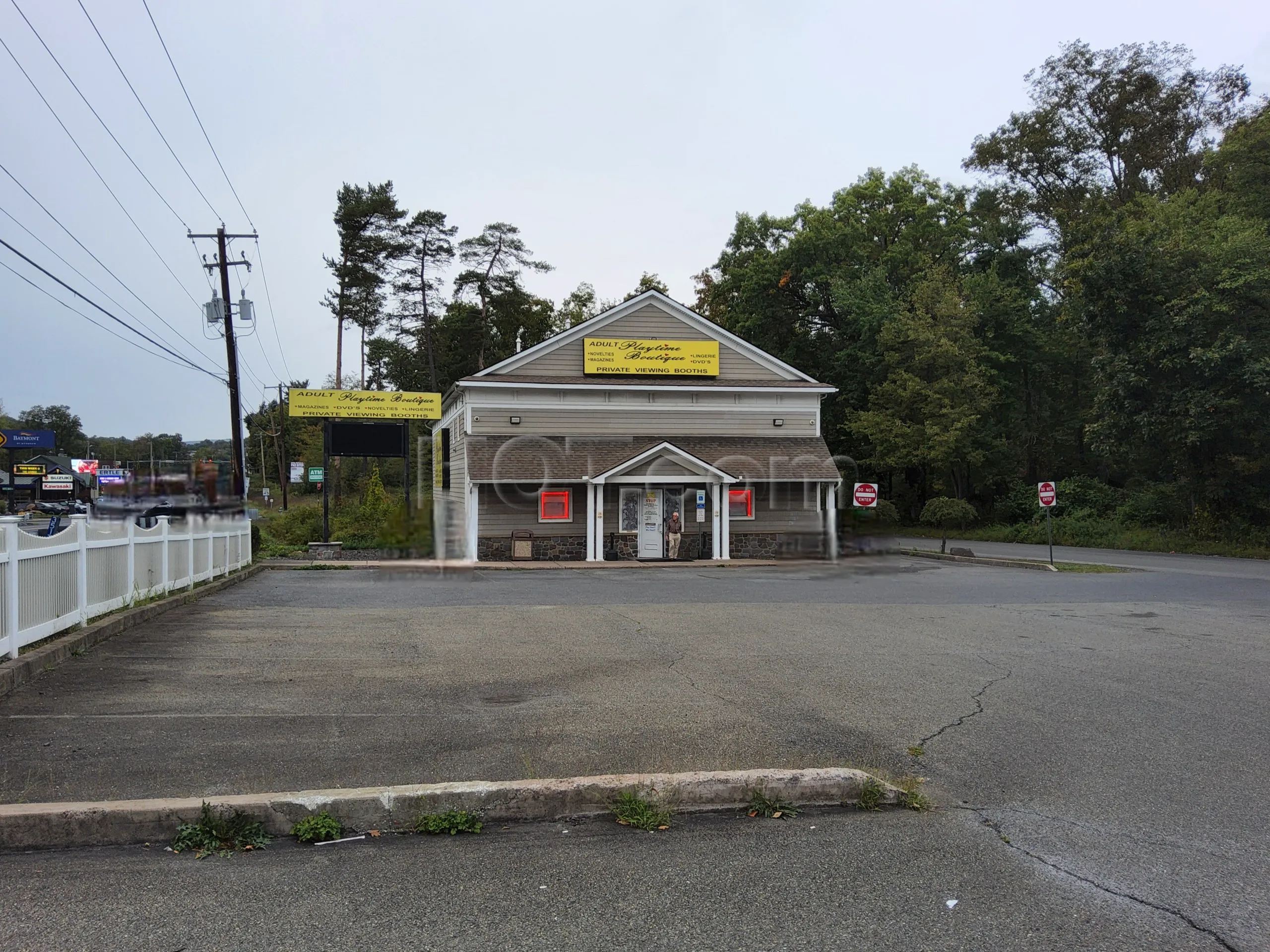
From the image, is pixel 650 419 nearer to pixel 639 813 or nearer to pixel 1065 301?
pixel 639 813

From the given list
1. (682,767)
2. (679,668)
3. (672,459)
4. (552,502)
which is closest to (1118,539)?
(672,459)

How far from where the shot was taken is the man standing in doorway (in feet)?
96.0

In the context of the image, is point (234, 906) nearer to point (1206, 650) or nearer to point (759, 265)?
point (1206, 650)

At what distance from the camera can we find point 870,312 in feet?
162

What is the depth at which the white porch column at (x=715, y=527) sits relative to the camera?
23.9 metres

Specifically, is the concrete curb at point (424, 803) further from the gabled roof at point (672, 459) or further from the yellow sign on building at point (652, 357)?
the yellow sign on building at point (652, 357)

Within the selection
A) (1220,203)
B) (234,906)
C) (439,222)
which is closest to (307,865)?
(234,906)

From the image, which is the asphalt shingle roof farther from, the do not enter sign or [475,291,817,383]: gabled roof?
[475,291,817,383]: gabled roof

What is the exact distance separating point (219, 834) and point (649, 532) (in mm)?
25141

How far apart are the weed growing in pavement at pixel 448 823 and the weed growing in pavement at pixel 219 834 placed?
2.89 feet

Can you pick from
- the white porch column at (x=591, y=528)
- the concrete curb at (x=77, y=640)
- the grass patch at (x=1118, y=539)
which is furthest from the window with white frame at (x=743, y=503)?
the grass patch at (x=1118, y=539)

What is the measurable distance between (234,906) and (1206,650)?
12.4 metres

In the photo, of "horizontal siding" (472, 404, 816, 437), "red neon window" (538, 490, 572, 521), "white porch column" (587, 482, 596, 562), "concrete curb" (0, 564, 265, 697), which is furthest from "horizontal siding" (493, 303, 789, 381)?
"concrete curb" (0, 564, 265, 697)

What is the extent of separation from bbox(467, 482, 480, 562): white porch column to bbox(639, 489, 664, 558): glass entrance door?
80.3 feet
